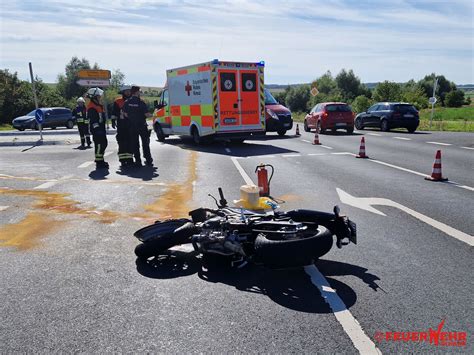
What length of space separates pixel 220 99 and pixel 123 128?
4.51 metres

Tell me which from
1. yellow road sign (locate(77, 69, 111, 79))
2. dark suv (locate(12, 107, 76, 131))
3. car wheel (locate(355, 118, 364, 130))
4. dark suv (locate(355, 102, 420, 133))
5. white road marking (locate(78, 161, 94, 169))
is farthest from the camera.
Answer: dark suv (locate(12, 107, 76, 131))

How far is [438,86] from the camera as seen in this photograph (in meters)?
93.2

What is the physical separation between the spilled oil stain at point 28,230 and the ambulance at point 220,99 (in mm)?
9198

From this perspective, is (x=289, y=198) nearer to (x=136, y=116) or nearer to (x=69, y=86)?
(x=136, y=116)

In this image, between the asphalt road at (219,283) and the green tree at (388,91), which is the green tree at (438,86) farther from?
the asphalt road at (219,283)

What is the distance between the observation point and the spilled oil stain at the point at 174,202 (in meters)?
6.20

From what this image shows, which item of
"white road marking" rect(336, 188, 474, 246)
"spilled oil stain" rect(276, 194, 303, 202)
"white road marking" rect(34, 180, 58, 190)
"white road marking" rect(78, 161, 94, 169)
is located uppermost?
"white road marking" rect(34, 180, 58, 190)

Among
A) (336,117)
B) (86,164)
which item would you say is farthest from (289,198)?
(336,117)

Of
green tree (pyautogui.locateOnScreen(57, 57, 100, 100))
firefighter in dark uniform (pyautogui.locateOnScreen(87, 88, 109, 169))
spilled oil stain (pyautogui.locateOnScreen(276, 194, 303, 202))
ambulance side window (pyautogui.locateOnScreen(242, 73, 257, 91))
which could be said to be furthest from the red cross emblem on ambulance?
green tree (pyautogui.locateOnScreen(57, 57, 100, 100))

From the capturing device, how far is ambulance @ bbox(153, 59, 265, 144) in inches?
575

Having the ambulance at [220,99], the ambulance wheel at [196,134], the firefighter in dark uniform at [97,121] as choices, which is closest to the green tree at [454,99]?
the ambulance at [220,99]

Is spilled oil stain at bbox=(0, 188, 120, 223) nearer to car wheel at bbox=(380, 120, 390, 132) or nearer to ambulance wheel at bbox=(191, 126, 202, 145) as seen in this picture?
ambulance wheel at bbox=(191, 126, 202, 145)

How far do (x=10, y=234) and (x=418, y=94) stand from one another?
68096 mm

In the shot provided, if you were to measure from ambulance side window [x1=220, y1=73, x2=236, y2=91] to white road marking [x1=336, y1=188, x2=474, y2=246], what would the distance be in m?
7.93
